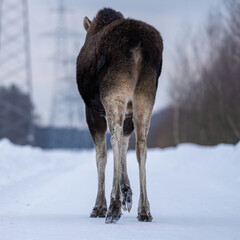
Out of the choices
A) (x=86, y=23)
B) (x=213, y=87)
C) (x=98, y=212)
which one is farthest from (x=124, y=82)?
(x=213, y=87)

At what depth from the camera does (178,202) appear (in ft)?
28.9

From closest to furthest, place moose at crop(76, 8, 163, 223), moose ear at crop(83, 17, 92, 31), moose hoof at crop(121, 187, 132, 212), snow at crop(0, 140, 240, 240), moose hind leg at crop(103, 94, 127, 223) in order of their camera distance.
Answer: snow at crop(0, 140, 240, 240) < moose hind leg at crop(103, 94, 127, 223) < moose at crop(76, 8, 163, 223) < moose hoof at crop(121, 187, 132, 212) < moose ear at crop(83, 17, 92, 31)

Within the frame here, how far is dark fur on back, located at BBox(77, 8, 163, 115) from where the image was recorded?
255 inches

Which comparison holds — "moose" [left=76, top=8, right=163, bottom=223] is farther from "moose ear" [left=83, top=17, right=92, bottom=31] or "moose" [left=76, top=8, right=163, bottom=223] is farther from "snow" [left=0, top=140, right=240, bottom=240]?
"moose ear" [left=83, top=17, right=92, bottom=31]

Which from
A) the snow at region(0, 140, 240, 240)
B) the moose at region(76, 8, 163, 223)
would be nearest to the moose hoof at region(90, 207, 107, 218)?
the moose at region(76, 8, 163, 223)

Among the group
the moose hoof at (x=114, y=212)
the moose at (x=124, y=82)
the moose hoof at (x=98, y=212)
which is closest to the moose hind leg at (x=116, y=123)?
the moose at (x=124, y=82)

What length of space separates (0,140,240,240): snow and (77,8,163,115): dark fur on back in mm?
1513

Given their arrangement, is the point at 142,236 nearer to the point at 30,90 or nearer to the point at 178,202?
the point at 178,202

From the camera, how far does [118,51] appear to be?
646 cm

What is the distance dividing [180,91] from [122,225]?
1864 inches

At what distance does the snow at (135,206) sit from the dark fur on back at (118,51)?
151cm

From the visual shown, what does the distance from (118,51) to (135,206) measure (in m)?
2.74

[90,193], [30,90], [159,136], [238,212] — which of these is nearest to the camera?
[238,212]

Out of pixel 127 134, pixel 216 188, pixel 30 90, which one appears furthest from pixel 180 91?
pixel 127 134
